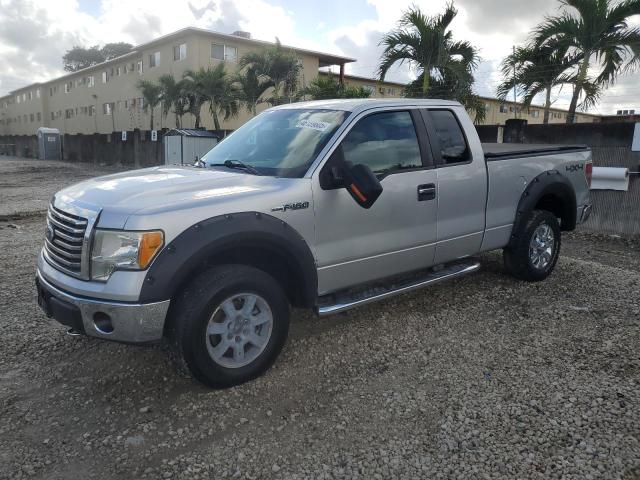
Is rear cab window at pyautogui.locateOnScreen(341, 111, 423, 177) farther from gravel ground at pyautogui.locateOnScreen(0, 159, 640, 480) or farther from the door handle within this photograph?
gravel ground at pyautogui.locateOnScreen(0, 159, 640, 480)

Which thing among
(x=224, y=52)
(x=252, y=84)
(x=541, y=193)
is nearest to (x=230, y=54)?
(x=224, y=52)

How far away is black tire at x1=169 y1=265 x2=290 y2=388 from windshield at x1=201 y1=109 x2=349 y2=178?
84 cm

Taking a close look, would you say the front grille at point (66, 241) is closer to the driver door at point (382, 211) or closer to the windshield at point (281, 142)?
the windshield at point (281, 142)

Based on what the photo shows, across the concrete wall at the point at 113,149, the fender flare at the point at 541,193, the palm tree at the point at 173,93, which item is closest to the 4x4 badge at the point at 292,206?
the fender flare at the point at 541,193

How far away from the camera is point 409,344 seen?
4.14 meters

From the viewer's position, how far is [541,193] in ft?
17.4

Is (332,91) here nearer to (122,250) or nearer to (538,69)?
(538,69)

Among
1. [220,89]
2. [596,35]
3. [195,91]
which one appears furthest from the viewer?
[195,91]

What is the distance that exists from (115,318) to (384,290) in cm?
206

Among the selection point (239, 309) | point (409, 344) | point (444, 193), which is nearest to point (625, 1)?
point (444, 193)

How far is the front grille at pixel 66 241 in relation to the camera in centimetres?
311

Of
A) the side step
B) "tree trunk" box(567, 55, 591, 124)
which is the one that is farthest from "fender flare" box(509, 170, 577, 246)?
"tree trunk" box(567, 55, 591, 124)

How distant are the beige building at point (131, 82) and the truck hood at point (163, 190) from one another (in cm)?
2399

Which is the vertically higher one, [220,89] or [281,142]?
[220,89]
